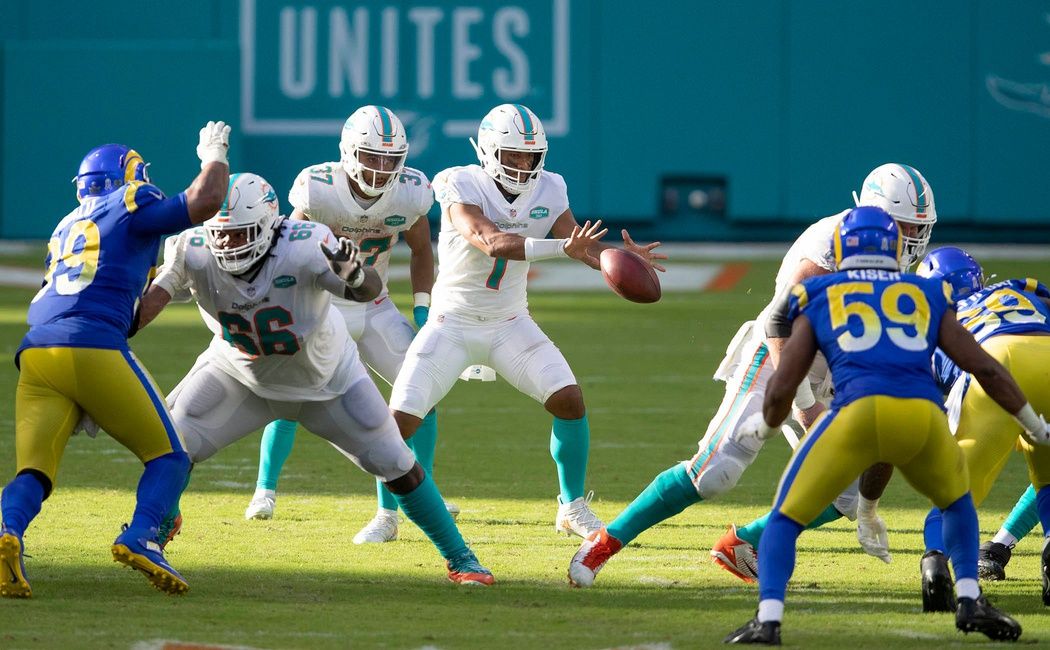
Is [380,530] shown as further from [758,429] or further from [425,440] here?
[758,429]

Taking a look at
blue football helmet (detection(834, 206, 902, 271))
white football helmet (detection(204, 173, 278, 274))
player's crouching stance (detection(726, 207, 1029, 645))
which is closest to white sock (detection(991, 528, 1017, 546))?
player's crouching stance (detection(726, 207, 1029, 645))

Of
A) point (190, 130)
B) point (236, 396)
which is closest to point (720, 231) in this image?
point (190, 130)

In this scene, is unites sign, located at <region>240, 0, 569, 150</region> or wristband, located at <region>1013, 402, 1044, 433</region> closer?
wristband, located at <region>1013, 402, 1044, 433</region>

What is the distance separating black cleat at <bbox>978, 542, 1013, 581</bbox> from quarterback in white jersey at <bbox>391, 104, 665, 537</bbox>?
136 centimetres

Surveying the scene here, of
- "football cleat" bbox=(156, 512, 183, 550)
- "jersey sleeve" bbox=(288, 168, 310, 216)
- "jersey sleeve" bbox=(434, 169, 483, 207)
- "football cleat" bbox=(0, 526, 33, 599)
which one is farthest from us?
"jersey sleeve" bbox=(288, 168, 310, 216)

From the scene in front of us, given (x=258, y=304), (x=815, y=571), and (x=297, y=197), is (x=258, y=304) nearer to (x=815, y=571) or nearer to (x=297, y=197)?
(x=297, y=197)

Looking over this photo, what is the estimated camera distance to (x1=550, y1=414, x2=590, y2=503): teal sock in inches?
225

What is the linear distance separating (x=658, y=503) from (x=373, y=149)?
6.35 ft

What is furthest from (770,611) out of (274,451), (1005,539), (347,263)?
(274,451)

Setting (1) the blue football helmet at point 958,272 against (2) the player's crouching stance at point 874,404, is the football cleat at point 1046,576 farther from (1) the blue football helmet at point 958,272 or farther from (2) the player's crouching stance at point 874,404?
(1) the blue football helmet at point 958,272

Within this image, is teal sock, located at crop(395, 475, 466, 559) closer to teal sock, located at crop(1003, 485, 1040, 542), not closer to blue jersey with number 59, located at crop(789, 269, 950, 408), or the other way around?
blue jersey with number 59, located at crop(789, 269, 950, 408)

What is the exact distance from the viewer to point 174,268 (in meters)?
4.75

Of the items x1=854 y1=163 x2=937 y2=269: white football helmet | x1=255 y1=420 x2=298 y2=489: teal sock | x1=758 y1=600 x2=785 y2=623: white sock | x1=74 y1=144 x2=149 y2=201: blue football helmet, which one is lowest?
x1=255 y1=420 x2=298 y2=489: teal sock

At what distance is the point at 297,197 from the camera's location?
599 cm
